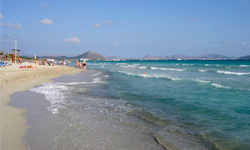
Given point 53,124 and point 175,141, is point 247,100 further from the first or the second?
point 53,124

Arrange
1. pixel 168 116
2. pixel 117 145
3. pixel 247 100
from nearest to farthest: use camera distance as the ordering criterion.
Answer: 1. pixel 117 145
2. pixel 168 116
3. pixel 247 100

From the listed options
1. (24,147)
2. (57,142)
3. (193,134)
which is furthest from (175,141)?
(24,147)

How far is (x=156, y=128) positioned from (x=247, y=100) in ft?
22.1

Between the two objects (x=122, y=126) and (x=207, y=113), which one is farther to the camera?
(x=207, y=113)

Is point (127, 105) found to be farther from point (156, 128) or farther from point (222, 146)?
point (222, 146)

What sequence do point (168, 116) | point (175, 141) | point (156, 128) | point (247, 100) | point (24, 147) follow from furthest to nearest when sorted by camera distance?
point (247, 100) → point (168, 116) → point (156, 128) → point (175, 141) → point (24, 147)

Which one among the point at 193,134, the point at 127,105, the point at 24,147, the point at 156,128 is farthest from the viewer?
the point at 127,105

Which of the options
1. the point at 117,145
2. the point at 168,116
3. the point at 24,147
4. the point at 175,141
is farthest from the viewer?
the point at 168,116

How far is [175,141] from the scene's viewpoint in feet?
16.9

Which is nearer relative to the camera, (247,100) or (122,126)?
(122,126)

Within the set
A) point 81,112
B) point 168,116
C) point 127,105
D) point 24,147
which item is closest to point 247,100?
point 168,116

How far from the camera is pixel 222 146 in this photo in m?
4.96

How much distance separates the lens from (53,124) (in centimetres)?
608

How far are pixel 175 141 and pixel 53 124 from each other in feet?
11.8
